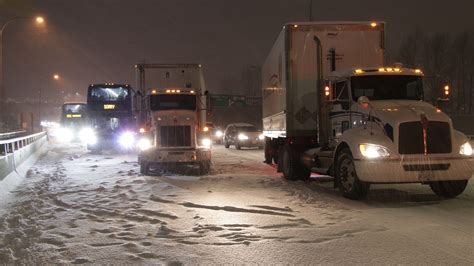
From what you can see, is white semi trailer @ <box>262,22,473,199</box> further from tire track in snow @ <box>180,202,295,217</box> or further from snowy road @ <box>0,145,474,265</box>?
tire track in snow @ <box>180,202,295,217</box>

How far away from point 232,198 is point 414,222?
413 centimetres

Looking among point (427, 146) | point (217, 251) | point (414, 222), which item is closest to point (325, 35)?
point (427, 146)

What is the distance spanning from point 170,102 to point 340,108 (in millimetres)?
7258

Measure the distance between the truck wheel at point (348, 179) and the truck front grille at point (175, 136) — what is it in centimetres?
678

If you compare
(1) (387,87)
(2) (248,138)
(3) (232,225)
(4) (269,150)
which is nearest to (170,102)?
(4) (269,150)

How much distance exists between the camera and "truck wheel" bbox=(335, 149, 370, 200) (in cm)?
1066

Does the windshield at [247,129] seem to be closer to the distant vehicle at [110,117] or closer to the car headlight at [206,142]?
the distant vehicle at [110,117]

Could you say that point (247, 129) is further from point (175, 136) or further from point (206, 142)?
point (175, 136)

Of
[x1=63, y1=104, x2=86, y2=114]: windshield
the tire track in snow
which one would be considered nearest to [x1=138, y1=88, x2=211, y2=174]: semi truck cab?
the tire track in snow

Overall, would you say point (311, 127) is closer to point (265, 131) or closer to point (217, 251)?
point (265, 131)

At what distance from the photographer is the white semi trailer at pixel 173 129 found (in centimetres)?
1677

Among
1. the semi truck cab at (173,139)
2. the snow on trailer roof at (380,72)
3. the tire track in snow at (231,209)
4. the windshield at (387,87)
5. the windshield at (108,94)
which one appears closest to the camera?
the tire track in snow at (231,209)

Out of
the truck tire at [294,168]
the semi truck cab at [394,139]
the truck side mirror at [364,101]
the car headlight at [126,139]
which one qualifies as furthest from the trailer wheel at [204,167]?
the car headlight at [126,139]

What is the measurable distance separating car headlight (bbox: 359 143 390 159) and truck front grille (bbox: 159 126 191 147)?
781 centimetres
